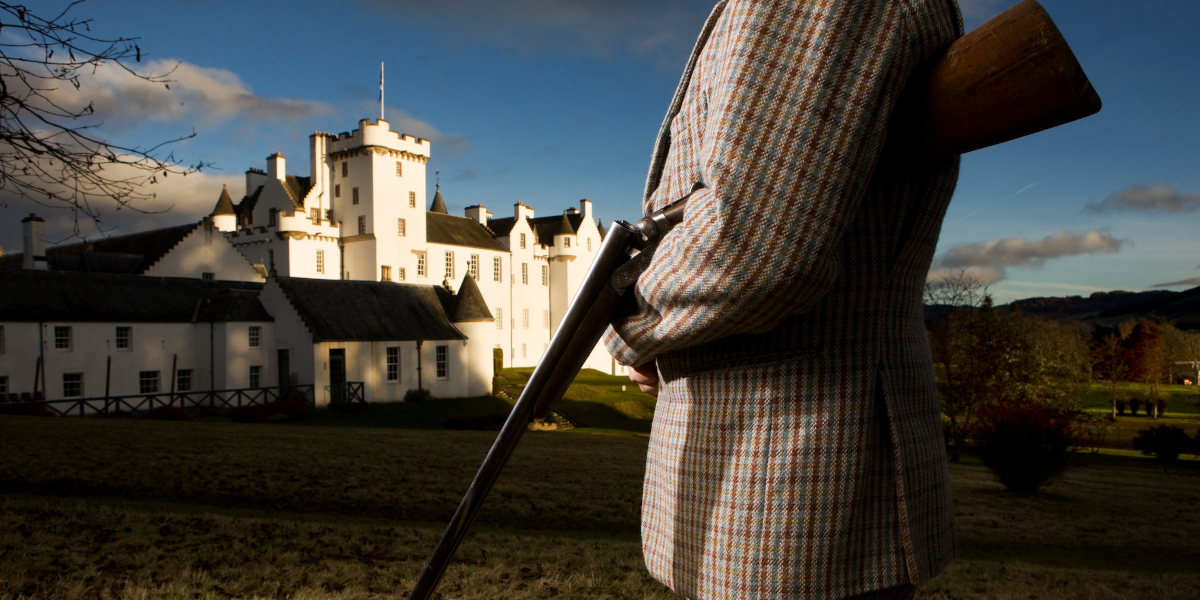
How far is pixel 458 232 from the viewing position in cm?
5322

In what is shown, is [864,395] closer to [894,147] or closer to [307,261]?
[894,147]

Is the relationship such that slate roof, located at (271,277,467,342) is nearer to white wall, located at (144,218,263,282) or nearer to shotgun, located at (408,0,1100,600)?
white wall, located at (144,218,263,282)

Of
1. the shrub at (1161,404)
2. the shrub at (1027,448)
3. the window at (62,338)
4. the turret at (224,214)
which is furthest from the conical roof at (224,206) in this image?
the shrub at (1161,404)

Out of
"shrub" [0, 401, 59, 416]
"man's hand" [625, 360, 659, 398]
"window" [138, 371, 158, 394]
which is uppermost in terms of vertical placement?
"man's hand" [625, 360, 659, 398]

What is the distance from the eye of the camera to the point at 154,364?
29.8 m

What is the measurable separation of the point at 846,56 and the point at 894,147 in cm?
20

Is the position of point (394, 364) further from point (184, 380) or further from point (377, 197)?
point (377, 197)

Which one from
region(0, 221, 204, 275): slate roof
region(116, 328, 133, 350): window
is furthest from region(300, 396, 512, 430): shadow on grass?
region(0, 221, 204, 275): slate roof

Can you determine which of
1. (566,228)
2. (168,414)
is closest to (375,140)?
(566,228)

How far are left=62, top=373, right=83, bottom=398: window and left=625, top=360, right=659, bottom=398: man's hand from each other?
108 feet

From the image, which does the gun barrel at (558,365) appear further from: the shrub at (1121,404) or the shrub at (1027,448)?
the shrub at (1121,404)

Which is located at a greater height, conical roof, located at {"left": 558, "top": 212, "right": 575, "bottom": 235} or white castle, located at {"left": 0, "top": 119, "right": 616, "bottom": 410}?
conical roof, located at {"left": 558, "top": 212, "right": 575, "bottom": 235}

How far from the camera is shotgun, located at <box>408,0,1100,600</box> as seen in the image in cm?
109

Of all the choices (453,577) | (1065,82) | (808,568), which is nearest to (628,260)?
(808,568)
